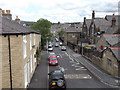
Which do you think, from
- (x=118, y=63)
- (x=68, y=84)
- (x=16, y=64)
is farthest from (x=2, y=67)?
(x=118, y=63)

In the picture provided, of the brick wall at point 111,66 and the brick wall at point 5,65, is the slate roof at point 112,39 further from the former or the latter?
the brick wall at point 5,65

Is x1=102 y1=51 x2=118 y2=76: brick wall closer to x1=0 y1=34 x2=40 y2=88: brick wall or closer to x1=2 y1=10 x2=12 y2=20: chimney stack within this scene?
x1=0 y1=34 x2=40 y2=88: brick wall

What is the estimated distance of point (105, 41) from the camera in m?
25.9

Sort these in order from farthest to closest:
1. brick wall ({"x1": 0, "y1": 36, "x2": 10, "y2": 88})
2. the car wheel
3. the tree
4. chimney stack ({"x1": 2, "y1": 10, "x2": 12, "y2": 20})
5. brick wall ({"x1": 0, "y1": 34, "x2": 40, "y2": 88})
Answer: the tree → chimney stack ({"x1": 2, "y1": 10, "x2": 12, "y2": 20}) → the car wheel → brick wall ({"x1": 0, "y1": 34, "x2": 40, "y2": 88}) → brick wall ({"x1": 0, "y1": 36, "x2": 10, "y2": 88})

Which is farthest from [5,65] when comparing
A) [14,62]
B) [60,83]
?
[60,83]

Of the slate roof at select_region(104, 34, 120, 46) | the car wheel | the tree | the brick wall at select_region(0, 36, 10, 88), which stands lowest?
the car wheel

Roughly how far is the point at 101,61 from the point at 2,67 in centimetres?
1546

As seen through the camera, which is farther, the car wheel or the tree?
the tree

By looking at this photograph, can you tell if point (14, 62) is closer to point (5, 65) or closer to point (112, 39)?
point (5, 65)

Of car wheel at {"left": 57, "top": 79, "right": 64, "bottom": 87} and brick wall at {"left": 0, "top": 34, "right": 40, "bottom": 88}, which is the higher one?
brick wall at {"left": 0, "top": 34, "right": 40, "bottom": 88}

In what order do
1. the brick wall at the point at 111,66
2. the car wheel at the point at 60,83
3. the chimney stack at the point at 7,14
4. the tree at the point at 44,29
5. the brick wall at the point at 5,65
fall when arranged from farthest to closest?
the tree at the point at 44,29 → the chimney stack at the point at 7,14 → the brick wall at the point at 111,66 → the car wheel at the point at 60,83 → the brick wall at the point at 5,65

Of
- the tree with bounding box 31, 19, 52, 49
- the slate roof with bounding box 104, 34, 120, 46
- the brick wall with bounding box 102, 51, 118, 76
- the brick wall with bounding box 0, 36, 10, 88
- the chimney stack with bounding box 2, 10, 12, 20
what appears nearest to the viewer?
the brick wall with bounding box 0, 36, 10, 88

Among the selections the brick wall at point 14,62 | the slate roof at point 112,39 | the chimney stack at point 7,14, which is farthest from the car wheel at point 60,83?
the slate roof at point 112,39

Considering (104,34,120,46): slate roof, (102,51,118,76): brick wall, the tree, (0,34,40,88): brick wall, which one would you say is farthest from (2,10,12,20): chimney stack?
the tree
